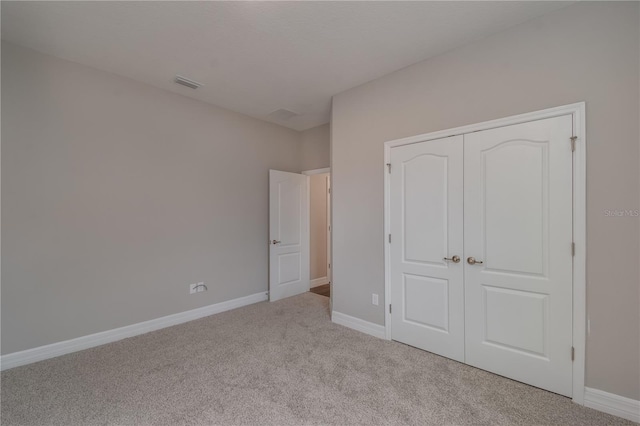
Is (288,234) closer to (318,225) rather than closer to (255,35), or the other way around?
(318,225)

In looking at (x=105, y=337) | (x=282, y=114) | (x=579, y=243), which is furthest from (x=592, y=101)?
(x=105, y=337)

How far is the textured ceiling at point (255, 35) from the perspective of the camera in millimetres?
2035

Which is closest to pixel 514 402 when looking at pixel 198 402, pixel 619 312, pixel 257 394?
pixel 619 312

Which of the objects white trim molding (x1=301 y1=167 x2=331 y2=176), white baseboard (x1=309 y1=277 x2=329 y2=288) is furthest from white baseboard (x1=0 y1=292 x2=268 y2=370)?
white trim molding (x1=301 y1=167 x2=331 y2=176)

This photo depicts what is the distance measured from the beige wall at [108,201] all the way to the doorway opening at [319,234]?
1378 mm

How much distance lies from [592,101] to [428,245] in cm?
159

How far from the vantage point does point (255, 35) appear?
2.32 metres

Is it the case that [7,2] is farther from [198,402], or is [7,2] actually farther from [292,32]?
[198,402]

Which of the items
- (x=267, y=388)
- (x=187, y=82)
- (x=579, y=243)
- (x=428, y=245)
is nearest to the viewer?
(x=579, y=243)

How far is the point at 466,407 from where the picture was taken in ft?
6.13

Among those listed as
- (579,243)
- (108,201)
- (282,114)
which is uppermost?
(282,114)

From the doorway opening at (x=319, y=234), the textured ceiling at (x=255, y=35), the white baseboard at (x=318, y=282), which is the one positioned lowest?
the white baseboard at (x=318, y=282)

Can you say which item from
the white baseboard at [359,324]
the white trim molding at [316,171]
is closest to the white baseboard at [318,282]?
the white baseboard at [359,324]

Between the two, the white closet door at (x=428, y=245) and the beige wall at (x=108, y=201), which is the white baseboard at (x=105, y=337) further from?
the white closet door at (x=428, y=245)
